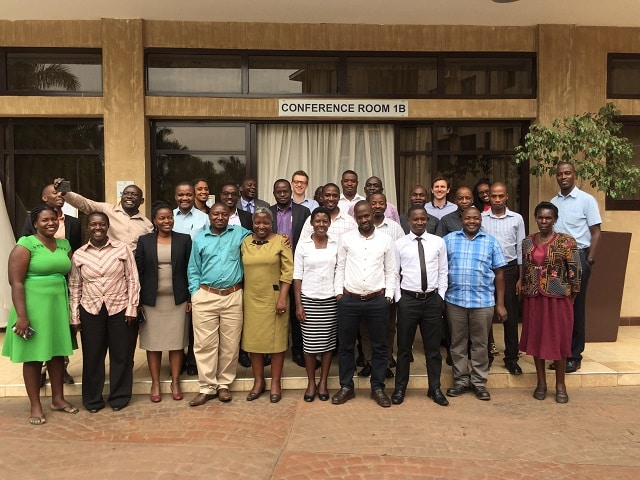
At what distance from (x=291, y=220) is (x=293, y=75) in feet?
9.24

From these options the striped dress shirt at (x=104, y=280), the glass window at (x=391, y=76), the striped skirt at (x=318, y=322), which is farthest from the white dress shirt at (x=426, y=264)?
the glass window at (x=391, y=76)

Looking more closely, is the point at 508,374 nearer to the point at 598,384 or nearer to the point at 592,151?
the point at 598,384

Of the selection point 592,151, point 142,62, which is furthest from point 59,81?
point 592,151

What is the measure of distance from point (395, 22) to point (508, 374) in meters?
4.82

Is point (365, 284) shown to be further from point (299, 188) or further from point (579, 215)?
point (579, 215)

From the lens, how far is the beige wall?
24.4ft

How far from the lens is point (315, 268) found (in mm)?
5047

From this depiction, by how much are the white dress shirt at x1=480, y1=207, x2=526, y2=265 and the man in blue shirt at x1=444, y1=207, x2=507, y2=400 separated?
578mm

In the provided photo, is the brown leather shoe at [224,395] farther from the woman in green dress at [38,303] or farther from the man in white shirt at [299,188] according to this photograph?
the man in white shirt at [299,188]

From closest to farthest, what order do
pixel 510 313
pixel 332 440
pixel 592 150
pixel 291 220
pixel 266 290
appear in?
pixel 332 440 < pixel 266 290 < pixel 510 313 < pixel 291 220 < pixel 592 150

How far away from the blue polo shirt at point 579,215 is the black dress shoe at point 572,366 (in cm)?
122

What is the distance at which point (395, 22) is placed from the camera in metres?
7.68

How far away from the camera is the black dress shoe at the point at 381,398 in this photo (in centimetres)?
508

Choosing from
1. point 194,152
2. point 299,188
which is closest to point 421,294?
point 299,188
